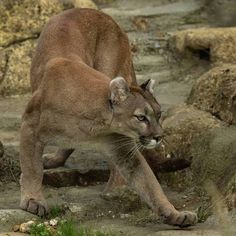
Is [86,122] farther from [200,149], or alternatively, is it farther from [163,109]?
[163,109]

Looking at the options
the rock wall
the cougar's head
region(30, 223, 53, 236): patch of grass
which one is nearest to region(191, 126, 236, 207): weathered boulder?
the rock wall

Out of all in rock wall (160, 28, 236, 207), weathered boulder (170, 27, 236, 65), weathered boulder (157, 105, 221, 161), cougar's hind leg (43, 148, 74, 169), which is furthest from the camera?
weathered boulder (170, 27, 236, 65)

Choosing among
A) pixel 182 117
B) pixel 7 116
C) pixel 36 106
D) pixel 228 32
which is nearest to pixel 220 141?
pixel 182 117

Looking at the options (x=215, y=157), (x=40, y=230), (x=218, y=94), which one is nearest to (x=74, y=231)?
(x=40, y=230)

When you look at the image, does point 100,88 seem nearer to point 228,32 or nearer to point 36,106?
point 36,106

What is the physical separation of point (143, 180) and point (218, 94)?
165 centimetres

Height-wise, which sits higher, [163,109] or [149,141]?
[149,141]

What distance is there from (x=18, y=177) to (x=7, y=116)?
1556mm

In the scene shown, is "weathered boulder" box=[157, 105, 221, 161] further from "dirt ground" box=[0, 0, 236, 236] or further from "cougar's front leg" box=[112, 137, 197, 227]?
"cougar's front leg" box=[112, 137, 197, 227]

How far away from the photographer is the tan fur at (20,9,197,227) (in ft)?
21.0

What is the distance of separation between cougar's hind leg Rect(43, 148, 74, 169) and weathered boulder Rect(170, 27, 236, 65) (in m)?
3.37

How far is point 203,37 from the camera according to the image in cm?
1073

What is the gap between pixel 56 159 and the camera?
7766 millimetres

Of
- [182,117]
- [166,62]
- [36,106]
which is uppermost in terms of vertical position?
[36,106]
